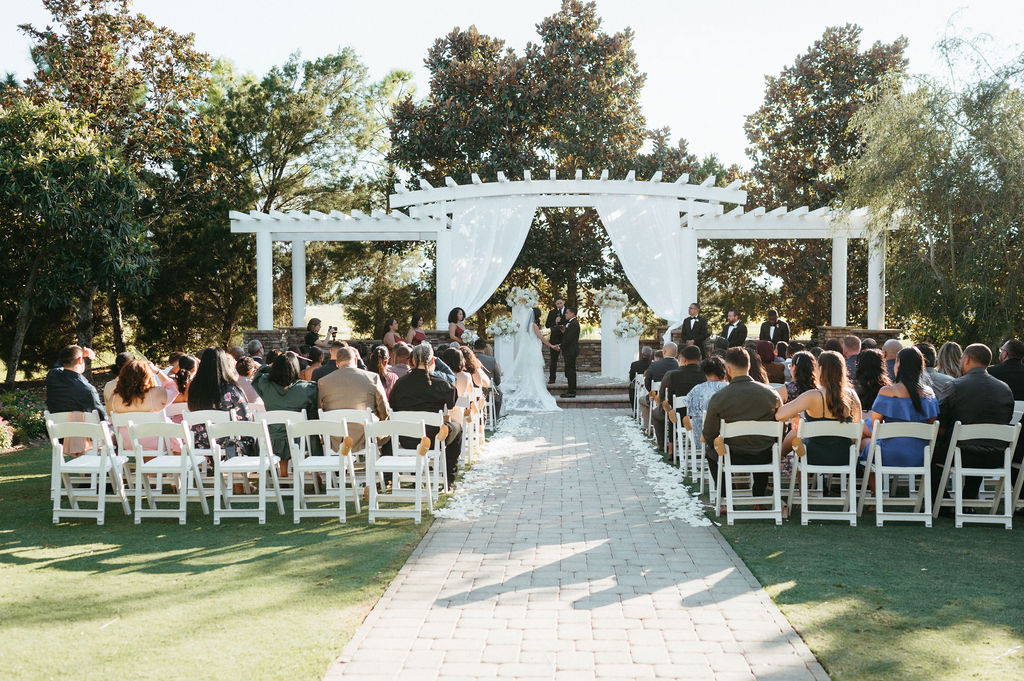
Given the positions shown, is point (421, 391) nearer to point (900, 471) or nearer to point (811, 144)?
point (900, 471)

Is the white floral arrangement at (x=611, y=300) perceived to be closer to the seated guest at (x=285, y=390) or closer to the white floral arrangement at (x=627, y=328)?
the white floral arrangement at (x=627, y=328)

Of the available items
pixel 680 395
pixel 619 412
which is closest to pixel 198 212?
pixel 619 412

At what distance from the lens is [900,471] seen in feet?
19.9

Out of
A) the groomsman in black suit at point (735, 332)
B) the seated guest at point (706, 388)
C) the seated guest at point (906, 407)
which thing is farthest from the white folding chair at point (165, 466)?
the groomsman in black suit at point (735, 332)

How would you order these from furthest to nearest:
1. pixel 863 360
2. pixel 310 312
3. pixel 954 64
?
pixel 310 312 < pixel 954 64 < pixel 863 360

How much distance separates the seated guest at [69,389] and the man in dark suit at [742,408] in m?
5.39

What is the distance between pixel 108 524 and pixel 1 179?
953cm

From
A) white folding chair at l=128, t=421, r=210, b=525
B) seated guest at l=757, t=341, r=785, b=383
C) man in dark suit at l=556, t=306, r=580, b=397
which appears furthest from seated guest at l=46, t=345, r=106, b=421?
man in dark suit at l=556, t=306, r=580, b=397

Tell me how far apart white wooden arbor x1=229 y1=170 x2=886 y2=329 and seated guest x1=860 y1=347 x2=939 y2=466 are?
7.87 meters

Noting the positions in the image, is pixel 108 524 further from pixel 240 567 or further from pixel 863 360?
pixel 863 360

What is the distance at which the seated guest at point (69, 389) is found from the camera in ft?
25.1

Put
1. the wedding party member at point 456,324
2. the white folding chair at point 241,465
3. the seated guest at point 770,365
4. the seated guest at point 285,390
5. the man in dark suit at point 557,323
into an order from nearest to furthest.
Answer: the white folding chair at point 241,465, the seated guest at point 285,390, the seated guest at point 770,365, the wedding party member at point 456,324, the man in dark suit at point 557,323

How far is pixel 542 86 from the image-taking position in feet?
70.7

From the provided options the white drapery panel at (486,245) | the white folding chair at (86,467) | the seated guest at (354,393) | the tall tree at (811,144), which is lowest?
the white folding chair at (86,467)
